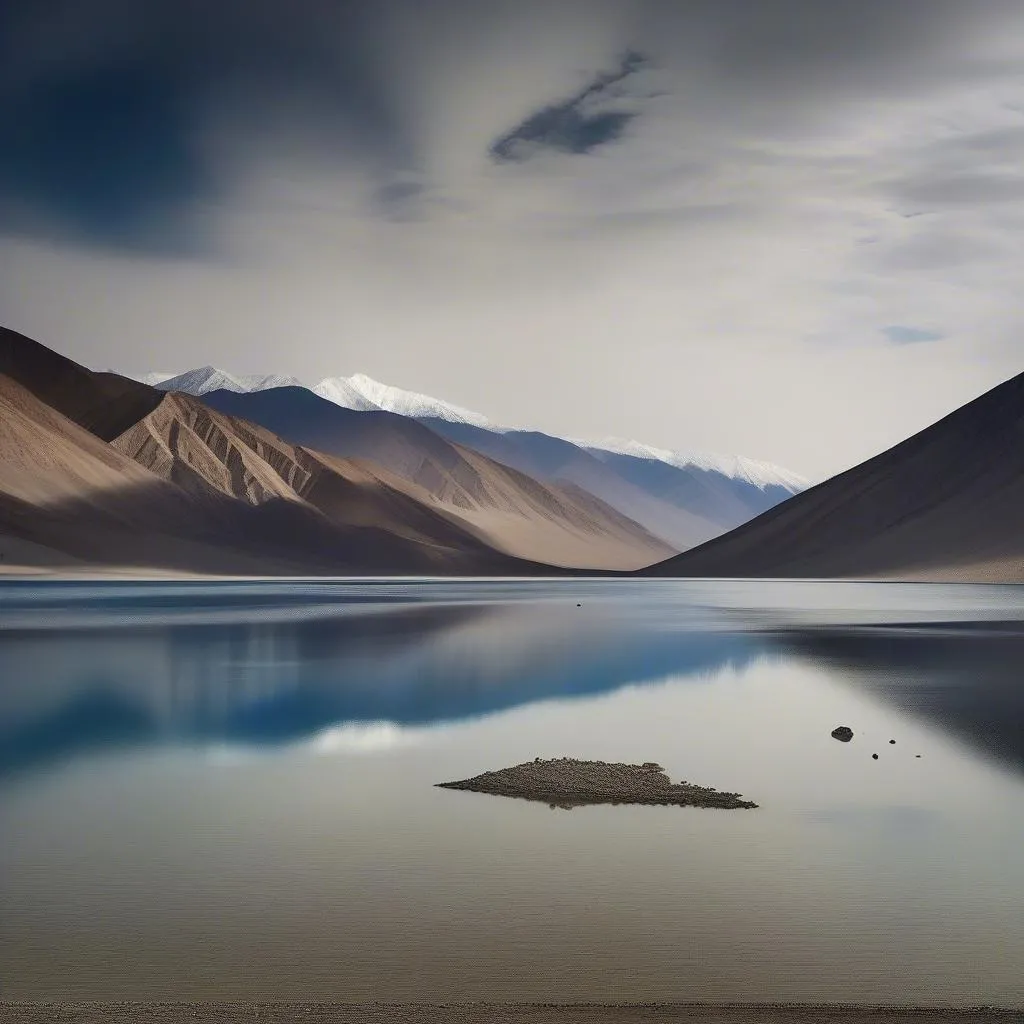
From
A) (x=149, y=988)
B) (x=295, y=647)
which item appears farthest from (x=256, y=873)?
(x=295, y=647)

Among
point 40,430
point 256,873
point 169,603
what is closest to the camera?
point 256,873

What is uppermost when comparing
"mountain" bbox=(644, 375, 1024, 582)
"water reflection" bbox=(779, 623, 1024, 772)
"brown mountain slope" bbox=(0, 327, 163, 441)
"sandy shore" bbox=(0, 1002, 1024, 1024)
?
"brown mountain slope" bbox=(0, 327, 163, 441)

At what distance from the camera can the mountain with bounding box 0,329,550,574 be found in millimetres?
138500

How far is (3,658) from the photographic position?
37844 millimetres

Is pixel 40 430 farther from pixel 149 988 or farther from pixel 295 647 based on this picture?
pixel 149 988

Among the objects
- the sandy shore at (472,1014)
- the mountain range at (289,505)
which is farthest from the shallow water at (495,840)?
the mountain range at (289,505)

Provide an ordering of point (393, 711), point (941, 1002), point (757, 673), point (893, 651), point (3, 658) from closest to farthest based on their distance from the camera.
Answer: point (941, 1002) → point (393, 711) → point (757, 673) → point (3, 658) → point (893, 651)

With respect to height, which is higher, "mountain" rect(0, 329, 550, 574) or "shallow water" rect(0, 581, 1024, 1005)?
"mountain" rect(0, 329, 550, 574)

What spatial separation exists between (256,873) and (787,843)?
602 cm

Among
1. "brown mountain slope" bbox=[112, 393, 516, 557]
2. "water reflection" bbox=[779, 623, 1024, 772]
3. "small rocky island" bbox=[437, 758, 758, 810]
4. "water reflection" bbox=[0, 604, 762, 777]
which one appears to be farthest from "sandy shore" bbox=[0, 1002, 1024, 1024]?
"brown mountain slope" bbox=[112, 393, 516, 557]

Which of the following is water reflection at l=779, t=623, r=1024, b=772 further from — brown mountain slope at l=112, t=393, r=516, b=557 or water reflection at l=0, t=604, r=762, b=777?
brown mountain slope at l=112, t=393, r=516, b=557

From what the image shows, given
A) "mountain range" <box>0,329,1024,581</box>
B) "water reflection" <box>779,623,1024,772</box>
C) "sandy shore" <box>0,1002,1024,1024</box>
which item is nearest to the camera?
"sandy shore" <box>0,1002,1024,1024</box>

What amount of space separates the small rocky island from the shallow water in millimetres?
542

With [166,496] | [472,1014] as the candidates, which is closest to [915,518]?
[166,496]
